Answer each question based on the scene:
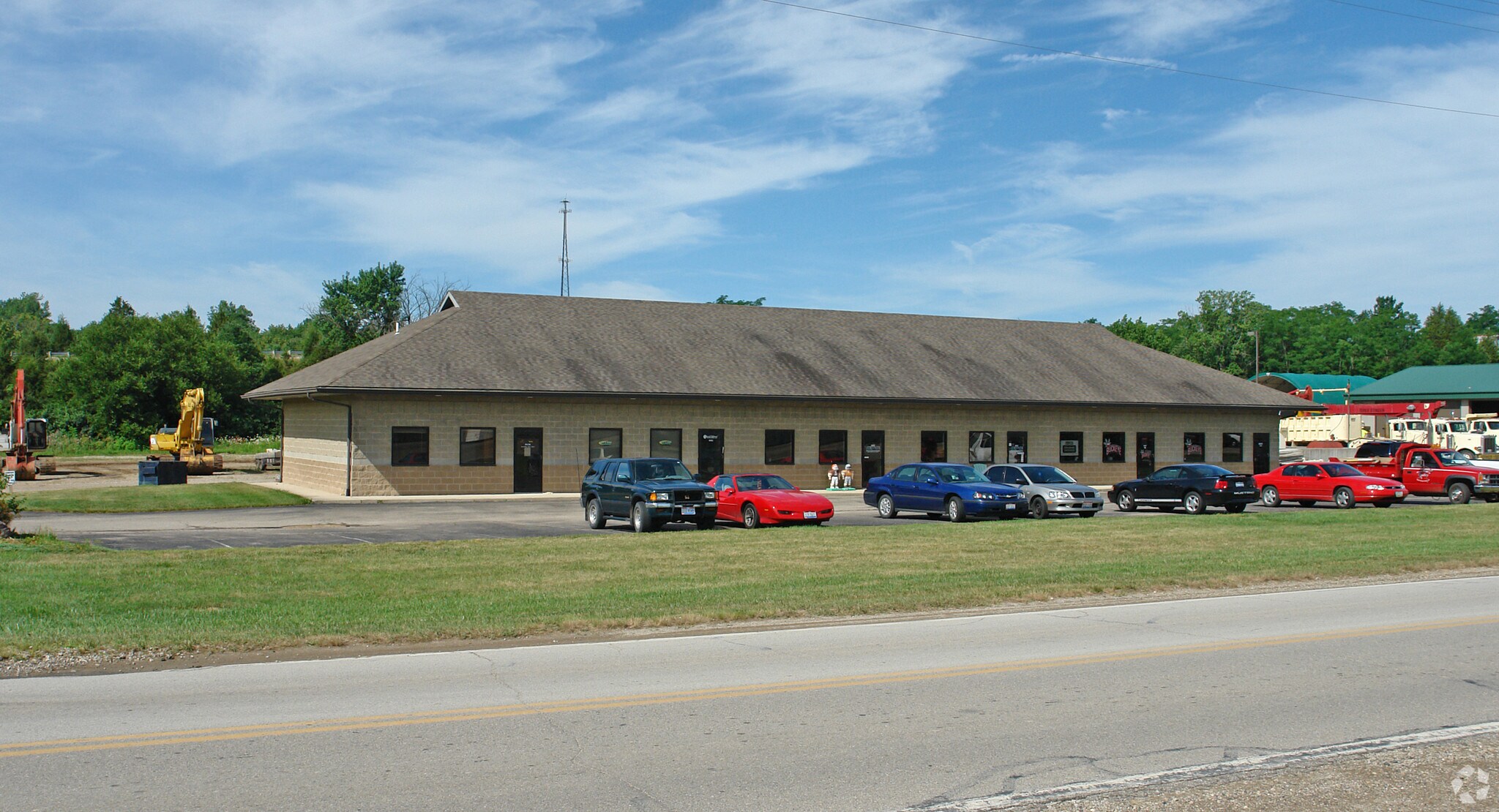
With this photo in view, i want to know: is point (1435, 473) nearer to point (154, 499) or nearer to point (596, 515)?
point (596, 515)

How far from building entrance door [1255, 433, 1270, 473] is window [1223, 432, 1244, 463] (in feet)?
2.64

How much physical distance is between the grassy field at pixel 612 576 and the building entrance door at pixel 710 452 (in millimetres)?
16570

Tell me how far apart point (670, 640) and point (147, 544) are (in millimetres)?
13167

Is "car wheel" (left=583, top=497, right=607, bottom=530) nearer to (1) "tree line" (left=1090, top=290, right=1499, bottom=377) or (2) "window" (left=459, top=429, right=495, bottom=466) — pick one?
(2) "window" (left=459, top=429, right=495, bottom=466)

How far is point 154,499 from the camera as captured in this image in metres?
30.3

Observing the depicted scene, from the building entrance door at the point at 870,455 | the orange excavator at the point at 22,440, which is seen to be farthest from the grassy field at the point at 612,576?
the orange excavator at the point at 22,440

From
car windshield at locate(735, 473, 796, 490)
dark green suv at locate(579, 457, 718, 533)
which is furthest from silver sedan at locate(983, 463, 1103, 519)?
dark green suv at locate(579, 457, 718, 533)

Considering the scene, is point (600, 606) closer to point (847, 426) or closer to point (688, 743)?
point (688, 743)

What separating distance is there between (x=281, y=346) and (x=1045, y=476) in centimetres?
14344

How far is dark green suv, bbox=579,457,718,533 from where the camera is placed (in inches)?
959

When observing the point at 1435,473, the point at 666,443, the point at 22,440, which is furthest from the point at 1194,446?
the point at 22,440

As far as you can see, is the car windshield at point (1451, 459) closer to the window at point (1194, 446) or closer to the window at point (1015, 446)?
the window at point (1194, 446)

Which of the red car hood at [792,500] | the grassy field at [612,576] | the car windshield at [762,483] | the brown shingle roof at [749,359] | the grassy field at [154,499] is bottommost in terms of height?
the grassy field at [612,576]

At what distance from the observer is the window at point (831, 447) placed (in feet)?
139
